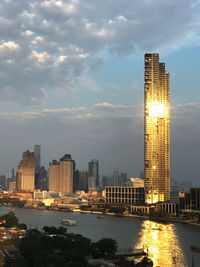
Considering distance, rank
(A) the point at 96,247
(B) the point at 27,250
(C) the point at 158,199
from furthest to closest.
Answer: (C) the point at 158,199 < (A) the point at 96,247 < (B) the point at 27,250

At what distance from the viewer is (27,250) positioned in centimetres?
1856

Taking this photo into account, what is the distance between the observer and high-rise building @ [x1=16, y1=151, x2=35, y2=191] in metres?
126

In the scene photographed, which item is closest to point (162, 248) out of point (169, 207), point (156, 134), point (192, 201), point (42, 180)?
point (192, 201)

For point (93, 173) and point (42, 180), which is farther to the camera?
point (93, 173)

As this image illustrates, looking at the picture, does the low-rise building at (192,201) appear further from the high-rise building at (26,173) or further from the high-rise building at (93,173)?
the high-rise building at (93,173)

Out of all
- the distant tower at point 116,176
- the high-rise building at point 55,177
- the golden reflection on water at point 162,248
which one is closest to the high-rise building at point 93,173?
the distant tower at point 116,176

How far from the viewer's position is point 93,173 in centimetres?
17312

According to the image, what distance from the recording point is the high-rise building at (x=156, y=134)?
6012cm

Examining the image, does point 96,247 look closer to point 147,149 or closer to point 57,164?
point 147,149

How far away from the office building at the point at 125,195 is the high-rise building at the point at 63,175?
55.2 metres

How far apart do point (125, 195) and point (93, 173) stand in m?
109

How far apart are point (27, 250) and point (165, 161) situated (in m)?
45.5

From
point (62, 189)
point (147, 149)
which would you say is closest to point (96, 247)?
point (147, 149)

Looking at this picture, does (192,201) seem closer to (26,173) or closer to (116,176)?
(26,173)
